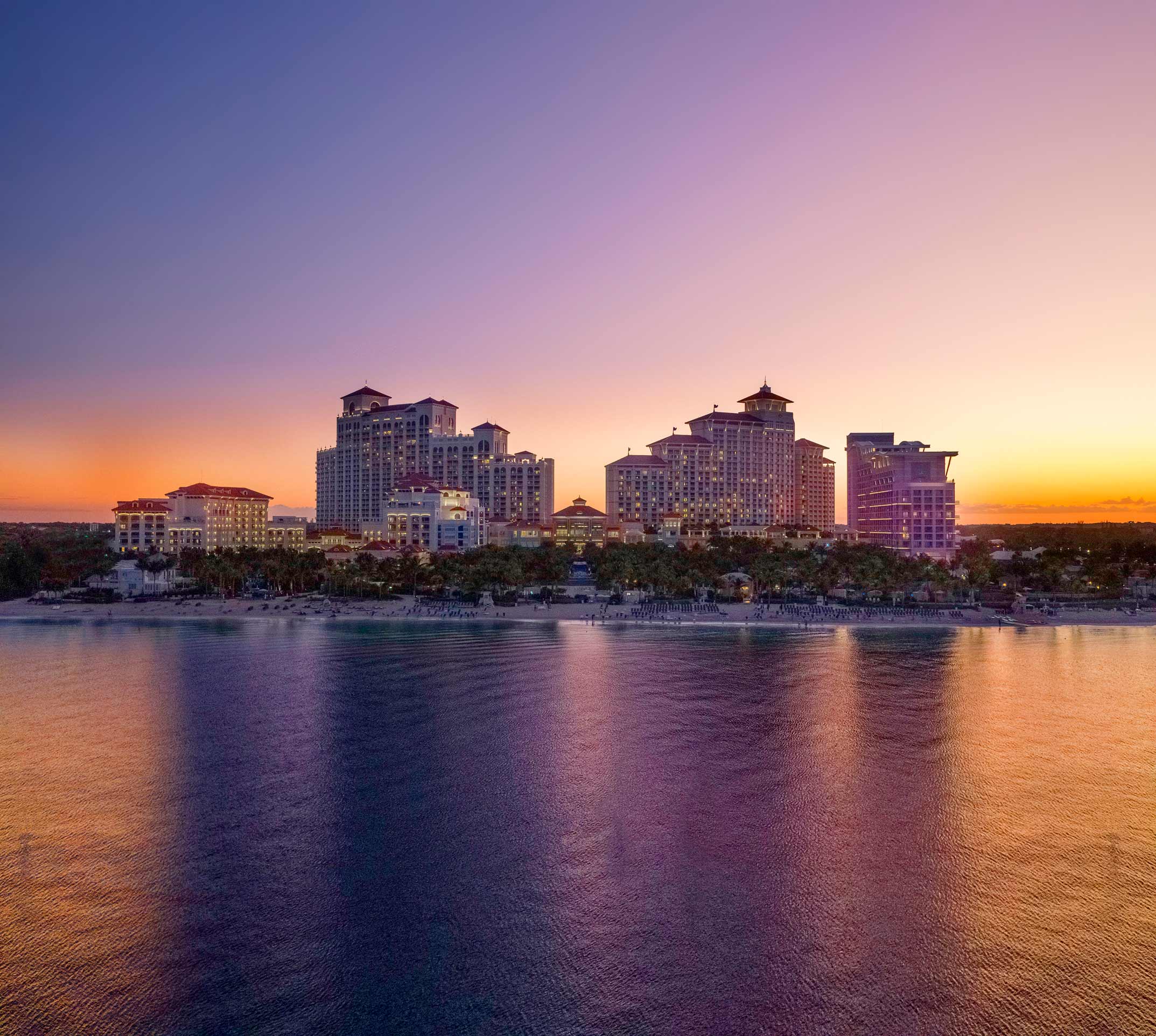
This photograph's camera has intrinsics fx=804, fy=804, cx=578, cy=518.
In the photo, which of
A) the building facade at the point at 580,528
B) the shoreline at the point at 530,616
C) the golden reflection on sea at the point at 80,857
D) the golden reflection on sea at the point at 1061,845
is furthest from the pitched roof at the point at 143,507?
the golden reflection on sea at the point at 1061,845

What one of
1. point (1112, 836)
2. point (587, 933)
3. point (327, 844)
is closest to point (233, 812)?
point (327, 844)

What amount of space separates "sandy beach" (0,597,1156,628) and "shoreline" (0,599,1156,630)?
0.14 meters

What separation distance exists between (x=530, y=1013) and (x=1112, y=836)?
23414 mm

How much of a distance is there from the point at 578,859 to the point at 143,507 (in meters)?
177

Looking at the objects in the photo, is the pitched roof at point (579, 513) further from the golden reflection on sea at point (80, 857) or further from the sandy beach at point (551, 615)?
the golden reflection on sea at point (80, 857)

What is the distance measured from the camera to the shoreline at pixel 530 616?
93.1 m

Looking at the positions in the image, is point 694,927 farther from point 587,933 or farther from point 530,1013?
point 530,1013

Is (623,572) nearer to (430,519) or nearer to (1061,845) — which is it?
(430,519)

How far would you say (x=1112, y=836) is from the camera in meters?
29.6

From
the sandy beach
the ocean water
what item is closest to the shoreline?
the sandy beach

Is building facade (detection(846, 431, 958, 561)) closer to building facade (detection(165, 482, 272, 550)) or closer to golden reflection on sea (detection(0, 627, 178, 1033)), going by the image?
building facade (detection(165, 482, 272, 550))

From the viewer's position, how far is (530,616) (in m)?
99.5

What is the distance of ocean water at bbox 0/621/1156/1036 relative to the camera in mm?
19422

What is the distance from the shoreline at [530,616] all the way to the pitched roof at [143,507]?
67495 millimetres
